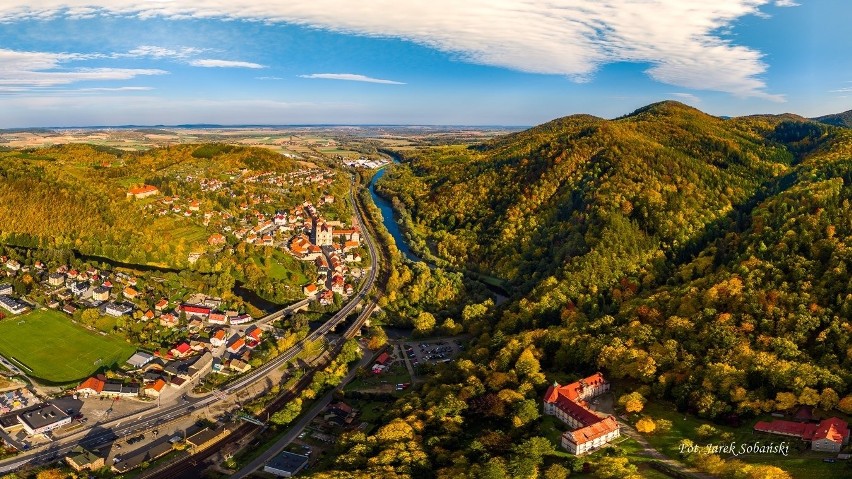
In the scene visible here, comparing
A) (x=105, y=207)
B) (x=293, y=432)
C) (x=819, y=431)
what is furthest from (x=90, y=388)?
(x=105, y=207)

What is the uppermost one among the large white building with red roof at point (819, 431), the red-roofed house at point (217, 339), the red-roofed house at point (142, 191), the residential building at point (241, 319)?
the red-roofed house at point (142, 191)

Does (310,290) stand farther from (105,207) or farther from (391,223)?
(105,207)

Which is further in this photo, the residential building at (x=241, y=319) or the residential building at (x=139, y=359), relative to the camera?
the residential building at (x=241, y=319)

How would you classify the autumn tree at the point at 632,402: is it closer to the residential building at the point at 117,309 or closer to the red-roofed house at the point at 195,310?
the red-roofed house at the point at 195,310

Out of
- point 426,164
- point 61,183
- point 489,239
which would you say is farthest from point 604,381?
point 426,164

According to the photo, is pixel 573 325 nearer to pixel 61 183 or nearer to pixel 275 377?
pixel 275 377

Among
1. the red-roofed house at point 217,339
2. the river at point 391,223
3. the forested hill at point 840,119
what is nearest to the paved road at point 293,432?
the red-roofed house at point 217,339
